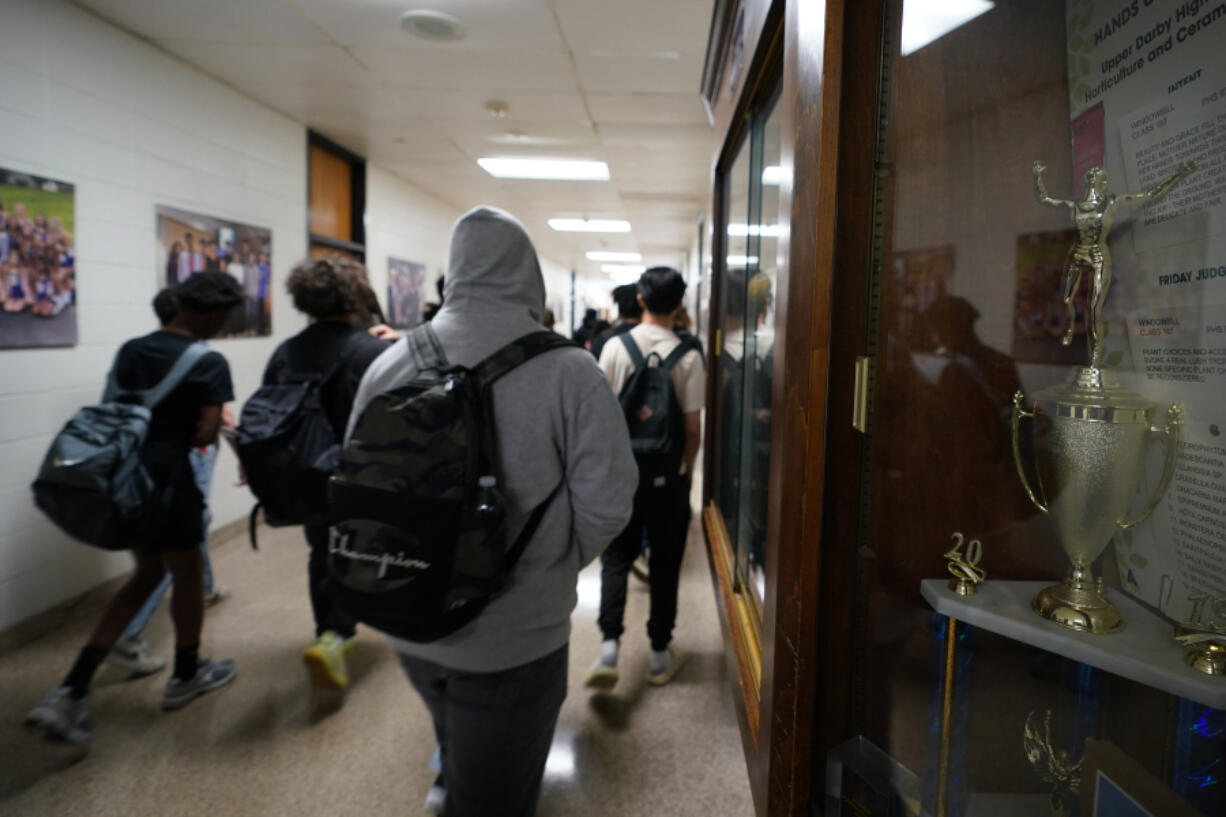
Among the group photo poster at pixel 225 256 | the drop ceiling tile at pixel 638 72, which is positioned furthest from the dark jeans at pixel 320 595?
the drop ceiling tile at pixel 638 72

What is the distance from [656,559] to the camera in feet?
7.90

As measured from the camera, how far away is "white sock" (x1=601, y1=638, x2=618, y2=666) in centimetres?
237

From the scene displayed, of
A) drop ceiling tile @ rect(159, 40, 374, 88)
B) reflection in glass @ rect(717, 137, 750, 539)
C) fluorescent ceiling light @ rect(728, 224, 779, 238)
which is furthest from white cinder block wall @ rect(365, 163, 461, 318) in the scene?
fluorescent ceiling light @ rect(728, 224, 779, 238)

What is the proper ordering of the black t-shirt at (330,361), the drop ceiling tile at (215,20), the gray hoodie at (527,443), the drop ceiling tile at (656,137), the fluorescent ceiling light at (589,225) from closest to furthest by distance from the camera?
the gray hoodie at (527,443)
the black t-shirt at (330,361)
the drop ceiling tile at (215,20)
the drop ceiling tile at (656,137)
the fluorescent ceiling light at (589,225)

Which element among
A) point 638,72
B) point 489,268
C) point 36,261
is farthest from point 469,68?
point 489,268

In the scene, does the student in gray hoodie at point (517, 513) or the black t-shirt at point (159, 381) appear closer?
the student in gray hoodie at point (517, 513)

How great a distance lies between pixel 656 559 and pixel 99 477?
1694 millimetres

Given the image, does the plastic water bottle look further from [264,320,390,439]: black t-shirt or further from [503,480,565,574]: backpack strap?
[264,320,390,439]: black t-shirt

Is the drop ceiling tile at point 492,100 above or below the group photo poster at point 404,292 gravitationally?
above

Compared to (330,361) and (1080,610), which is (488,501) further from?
(330,361)

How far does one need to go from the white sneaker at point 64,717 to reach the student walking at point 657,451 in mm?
1553

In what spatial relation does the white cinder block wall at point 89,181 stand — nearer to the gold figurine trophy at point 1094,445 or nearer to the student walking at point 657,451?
the student walking at point 657,451

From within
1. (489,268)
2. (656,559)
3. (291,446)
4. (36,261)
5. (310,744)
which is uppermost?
(36,261)

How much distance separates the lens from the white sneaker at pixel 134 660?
7.89 ft
